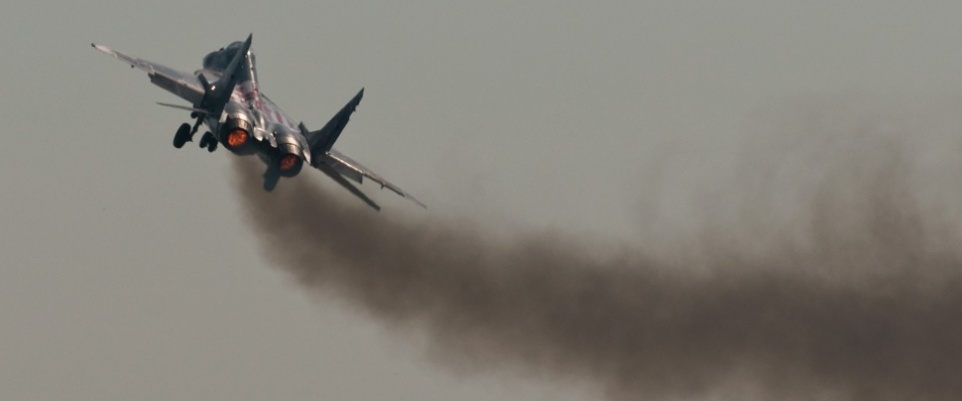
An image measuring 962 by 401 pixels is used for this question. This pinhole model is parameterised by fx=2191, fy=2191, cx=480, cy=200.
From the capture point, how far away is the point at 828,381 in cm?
9962

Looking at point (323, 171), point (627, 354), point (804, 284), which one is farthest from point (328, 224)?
point (804, 284)

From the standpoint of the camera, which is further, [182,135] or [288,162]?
[182,135]


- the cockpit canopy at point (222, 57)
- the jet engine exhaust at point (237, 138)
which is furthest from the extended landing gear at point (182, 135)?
the cockpit canopy at point (222, 57)

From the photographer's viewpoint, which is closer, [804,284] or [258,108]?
[258,108]

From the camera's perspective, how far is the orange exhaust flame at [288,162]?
9225cm

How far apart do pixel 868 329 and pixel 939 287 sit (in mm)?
3830

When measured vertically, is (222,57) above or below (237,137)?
above

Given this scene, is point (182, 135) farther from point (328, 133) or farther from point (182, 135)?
point (328, 133)

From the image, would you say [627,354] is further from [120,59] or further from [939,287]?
[120,59]

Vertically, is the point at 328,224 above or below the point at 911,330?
below

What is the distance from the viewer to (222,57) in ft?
342

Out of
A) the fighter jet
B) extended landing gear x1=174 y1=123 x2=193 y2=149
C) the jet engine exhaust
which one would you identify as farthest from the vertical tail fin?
extended landing gear x1=174 y1=123 x2=193 y2=149

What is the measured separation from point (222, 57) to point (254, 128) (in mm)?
12397

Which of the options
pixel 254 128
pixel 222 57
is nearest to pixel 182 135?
pixel 254 128
